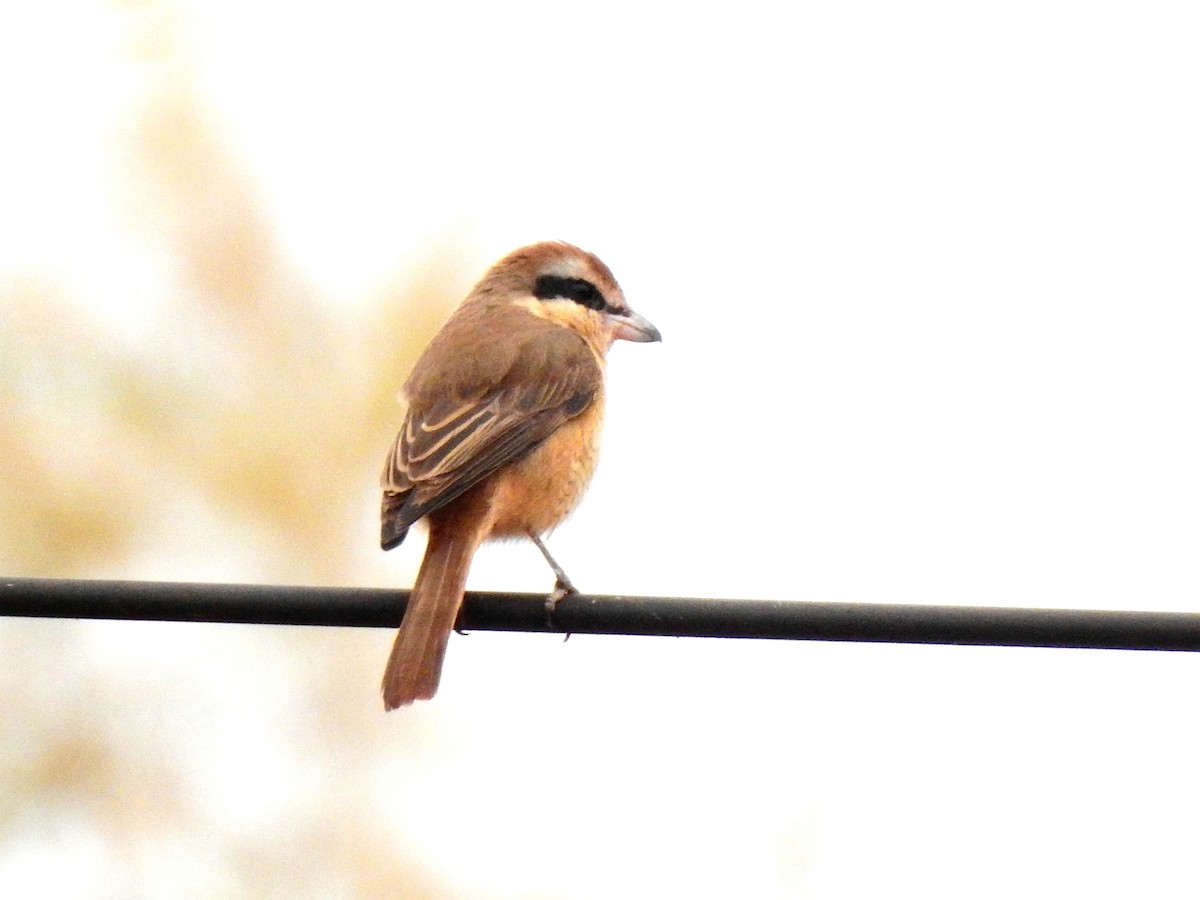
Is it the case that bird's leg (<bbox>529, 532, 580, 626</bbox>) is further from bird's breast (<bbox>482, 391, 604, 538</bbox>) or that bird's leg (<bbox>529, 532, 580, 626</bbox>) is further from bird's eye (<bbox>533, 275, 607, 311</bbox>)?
bird's eye (<bbox>533, 275, 607, 311</bbox>)

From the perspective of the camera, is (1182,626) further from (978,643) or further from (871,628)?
(871,628)

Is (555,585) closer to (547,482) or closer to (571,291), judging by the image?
(547,482)

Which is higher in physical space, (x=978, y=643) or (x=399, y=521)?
(x=978, y=643)

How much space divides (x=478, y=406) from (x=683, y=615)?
212cm

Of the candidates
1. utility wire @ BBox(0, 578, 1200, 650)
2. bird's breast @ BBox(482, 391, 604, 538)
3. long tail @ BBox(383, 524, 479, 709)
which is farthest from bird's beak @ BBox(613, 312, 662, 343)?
utility wire @ BBox(0, 578, 1200, 650)

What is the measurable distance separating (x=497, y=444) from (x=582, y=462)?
42cm

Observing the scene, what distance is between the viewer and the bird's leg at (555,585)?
3.65m

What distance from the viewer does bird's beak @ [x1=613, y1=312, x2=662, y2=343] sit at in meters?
6.34

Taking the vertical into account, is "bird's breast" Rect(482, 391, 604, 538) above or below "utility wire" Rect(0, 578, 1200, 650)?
below

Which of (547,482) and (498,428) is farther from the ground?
(498,428)

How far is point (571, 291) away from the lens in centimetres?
631

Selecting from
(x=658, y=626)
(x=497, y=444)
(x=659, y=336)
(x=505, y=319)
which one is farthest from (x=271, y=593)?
(x=659, y=336)

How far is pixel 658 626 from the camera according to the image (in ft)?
10.4

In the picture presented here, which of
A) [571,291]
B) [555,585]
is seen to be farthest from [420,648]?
[571,291]
